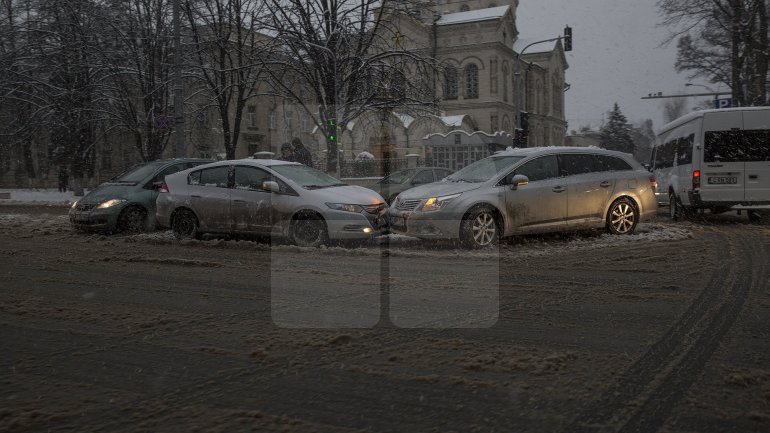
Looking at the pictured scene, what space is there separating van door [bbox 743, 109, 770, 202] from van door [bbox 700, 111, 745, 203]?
130 millimetres

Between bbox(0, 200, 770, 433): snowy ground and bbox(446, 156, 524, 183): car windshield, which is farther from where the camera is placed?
bbox(446, 156, 524, 183): car windshield

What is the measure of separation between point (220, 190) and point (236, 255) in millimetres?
1911

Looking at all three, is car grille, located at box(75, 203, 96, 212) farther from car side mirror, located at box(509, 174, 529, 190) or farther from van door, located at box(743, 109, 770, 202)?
van door, located at box(743, 109, 770, 202)

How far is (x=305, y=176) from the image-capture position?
10664 millimetres

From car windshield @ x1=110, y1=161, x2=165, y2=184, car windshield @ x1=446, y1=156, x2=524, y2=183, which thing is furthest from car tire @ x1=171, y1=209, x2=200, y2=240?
car windshield @ x1=446, y1=156, x2=524, y2=183

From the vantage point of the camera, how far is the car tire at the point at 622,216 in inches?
422

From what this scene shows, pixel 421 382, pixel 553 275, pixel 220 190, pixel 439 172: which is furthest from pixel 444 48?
pixel 421 382

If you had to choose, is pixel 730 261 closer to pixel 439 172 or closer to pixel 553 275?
pixel 553 275

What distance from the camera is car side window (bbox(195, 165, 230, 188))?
1081 cm

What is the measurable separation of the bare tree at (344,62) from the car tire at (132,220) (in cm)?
711

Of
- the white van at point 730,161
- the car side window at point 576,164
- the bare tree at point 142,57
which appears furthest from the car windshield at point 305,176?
the bare tree at point 142,57

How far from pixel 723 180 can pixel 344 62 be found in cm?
1040

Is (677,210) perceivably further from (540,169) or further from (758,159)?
(540,169)

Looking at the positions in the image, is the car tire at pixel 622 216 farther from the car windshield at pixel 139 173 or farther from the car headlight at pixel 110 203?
the car headlight at pixel 110 203
